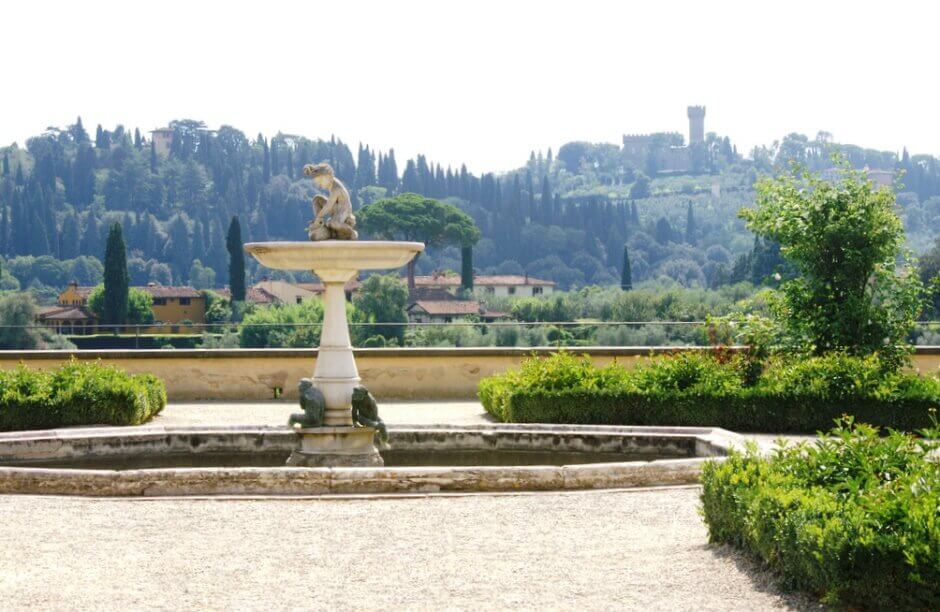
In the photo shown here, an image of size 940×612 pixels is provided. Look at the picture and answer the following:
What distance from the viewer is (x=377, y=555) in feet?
20.2

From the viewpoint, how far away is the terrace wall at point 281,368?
15.7 metres

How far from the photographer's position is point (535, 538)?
6598mm

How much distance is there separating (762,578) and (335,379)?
4.46 meters

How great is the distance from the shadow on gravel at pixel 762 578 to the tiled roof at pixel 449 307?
4026 inches

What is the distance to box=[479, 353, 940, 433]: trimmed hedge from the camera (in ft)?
38.8

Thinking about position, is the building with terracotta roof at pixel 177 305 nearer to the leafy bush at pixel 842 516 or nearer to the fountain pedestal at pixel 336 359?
the fountain pedestal at pixel 336 359

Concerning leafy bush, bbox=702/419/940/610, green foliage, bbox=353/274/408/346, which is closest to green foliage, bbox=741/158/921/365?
leafy bush, bbox=702/419/940/610

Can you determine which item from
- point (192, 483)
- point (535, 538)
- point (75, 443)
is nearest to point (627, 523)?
point (535, 538)

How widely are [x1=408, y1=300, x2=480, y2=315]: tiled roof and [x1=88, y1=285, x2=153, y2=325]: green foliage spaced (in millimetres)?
21474

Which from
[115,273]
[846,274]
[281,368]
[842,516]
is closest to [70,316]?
[115,273]

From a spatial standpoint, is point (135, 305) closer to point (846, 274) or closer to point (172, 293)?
point (172, 293)

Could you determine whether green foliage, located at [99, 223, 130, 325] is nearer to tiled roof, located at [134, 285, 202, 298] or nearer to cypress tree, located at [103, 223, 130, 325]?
cypress tree, located at [103, 223, 130, 325]

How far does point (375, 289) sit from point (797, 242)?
74.1 metres

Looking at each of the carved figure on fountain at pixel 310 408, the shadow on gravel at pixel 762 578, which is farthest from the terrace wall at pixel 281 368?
the shadow on gravel at pixel 762 578
